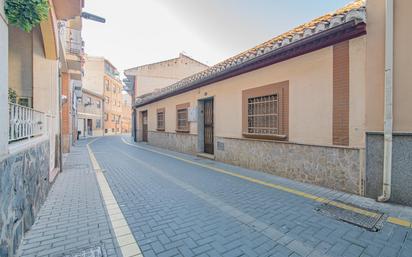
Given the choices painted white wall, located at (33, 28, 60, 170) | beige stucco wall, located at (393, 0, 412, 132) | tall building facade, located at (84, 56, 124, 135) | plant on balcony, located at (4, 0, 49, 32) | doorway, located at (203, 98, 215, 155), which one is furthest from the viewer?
tall building facade, located at (84, 56, 124, 135)

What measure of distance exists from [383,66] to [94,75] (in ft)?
113

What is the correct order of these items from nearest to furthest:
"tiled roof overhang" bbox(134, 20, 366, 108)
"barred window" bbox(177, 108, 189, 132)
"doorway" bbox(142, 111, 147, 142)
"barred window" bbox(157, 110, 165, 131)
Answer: "tiled roof overhang" bbox(134, 20, 366, 108)
"barred window" bbox(177, 108, 189, 132)
"barred window" bbox(157, 110, 165, 131)
"doorway" bbox(142, 111, 147, 142)

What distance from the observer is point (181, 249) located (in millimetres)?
2498

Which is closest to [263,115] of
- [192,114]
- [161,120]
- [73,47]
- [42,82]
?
[192,114]

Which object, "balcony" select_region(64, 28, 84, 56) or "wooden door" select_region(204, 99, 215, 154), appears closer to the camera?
"wooden door" select_region(204, 99, 215, 154)

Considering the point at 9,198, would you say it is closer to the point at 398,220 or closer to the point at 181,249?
the point at 181,249

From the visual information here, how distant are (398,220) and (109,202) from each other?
493 cm

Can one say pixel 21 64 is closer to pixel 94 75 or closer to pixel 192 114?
pixel 192 114

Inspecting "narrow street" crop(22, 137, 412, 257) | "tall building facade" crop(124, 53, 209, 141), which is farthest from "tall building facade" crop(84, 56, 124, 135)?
"narrow street" crop(22, 137, 412, 257)

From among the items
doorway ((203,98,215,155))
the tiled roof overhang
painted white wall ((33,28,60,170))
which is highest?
the tiled roof overhang

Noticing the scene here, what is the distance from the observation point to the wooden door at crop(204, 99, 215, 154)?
9.20 meters

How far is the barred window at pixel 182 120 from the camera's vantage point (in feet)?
35.6

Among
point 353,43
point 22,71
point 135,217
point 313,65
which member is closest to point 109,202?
point 135,217

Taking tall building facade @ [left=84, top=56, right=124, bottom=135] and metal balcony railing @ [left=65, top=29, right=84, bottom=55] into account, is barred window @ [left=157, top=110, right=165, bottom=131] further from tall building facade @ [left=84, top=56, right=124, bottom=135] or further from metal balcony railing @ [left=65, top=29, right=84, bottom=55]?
tall building facade @ [left=84, top=56, right=124, bottom=135]
